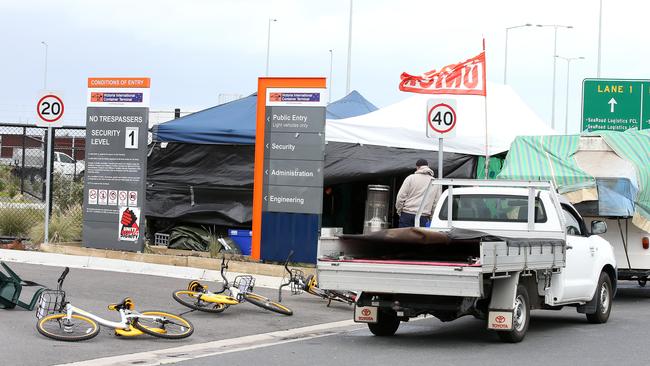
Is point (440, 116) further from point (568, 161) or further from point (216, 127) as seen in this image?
point (216, 127)

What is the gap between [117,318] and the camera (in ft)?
41.4

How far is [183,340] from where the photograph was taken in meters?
11.5

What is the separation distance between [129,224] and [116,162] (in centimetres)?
122

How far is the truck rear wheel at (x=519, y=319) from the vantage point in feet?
38.4

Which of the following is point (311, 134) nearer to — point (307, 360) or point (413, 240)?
point (413, 240)

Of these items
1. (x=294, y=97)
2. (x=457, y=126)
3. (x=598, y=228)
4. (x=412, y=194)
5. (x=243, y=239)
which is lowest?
(x=243, y=239)

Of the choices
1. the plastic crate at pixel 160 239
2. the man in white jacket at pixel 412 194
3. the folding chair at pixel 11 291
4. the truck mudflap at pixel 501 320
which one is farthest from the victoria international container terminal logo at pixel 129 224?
the truck mudflap at pixel 501 320

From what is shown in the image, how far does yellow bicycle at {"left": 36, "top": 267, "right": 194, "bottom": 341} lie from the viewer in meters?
10.8

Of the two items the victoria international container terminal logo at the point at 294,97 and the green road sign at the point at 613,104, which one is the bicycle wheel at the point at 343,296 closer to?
the victoria international container terminal logo at the point at 294,97

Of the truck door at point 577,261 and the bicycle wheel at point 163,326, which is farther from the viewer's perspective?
the truck door at point 577,261

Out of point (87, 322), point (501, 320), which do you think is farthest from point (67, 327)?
point (501, 320)

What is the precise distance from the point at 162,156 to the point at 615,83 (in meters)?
12.1

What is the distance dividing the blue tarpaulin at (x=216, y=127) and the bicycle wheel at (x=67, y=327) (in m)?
9.92

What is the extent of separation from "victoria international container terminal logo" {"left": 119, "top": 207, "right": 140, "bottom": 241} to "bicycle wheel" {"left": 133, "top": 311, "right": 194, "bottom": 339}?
7662mm
